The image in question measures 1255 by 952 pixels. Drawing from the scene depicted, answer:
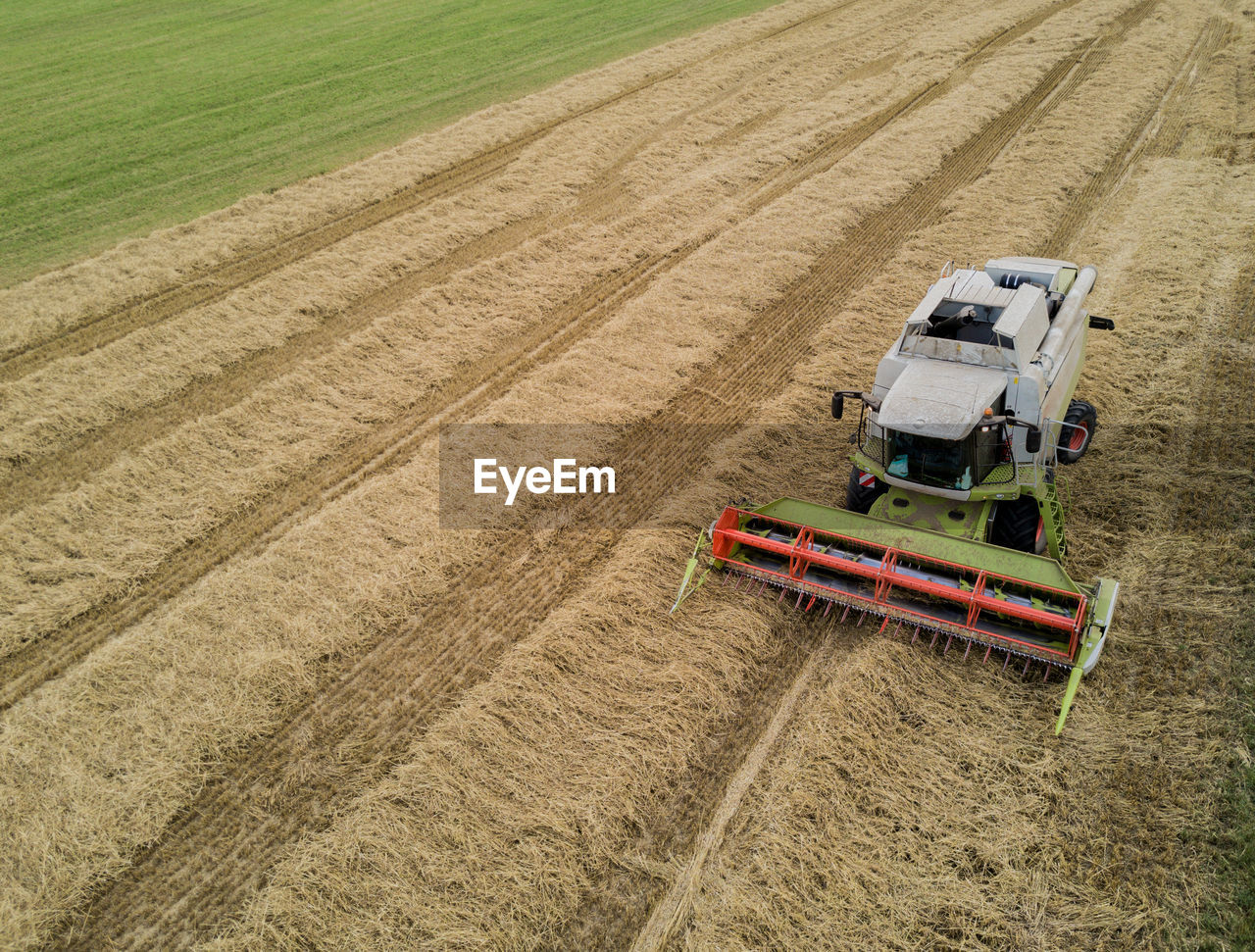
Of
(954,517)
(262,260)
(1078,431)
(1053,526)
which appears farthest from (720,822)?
(262,260)

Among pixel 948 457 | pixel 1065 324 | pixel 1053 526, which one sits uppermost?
pixel 1065 324

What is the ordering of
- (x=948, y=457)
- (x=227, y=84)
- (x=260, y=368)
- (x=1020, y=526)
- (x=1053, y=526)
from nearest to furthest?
1. (x=948, y=457)
2. (x=1053, y=526)
3. (x=1020, y=526)
4. (x=260, y=368)
5. (x=227, y=84)

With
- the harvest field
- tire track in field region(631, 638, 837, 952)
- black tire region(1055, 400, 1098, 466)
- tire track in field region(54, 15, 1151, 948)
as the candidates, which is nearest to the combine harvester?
the harvest field

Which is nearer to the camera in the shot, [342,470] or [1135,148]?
[342,470]

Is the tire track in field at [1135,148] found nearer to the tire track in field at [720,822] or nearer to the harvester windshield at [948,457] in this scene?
the harvester windshield at [948,457]

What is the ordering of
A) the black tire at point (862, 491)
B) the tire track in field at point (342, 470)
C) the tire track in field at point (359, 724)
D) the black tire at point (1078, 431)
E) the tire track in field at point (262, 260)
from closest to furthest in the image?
the tire track in field at point (359, 724) → the tire track in field at point (342, 470) → the black tire at point (862, 491) → the black tire at point (1078, 431) → the tire track in field at point (262, 260)

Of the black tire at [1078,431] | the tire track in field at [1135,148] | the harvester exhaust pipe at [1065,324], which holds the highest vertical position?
the tire track in field at [1135,148]

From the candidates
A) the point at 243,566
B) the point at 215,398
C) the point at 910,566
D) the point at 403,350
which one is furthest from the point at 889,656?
the point at 215,398

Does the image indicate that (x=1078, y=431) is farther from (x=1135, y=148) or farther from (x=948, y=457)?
(x=1135, y=148)

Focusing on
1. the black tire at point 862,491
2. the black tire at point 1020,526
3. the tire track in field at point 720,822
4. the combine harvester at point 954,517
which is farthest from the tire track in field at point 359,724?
the black tire at point 1020,526
